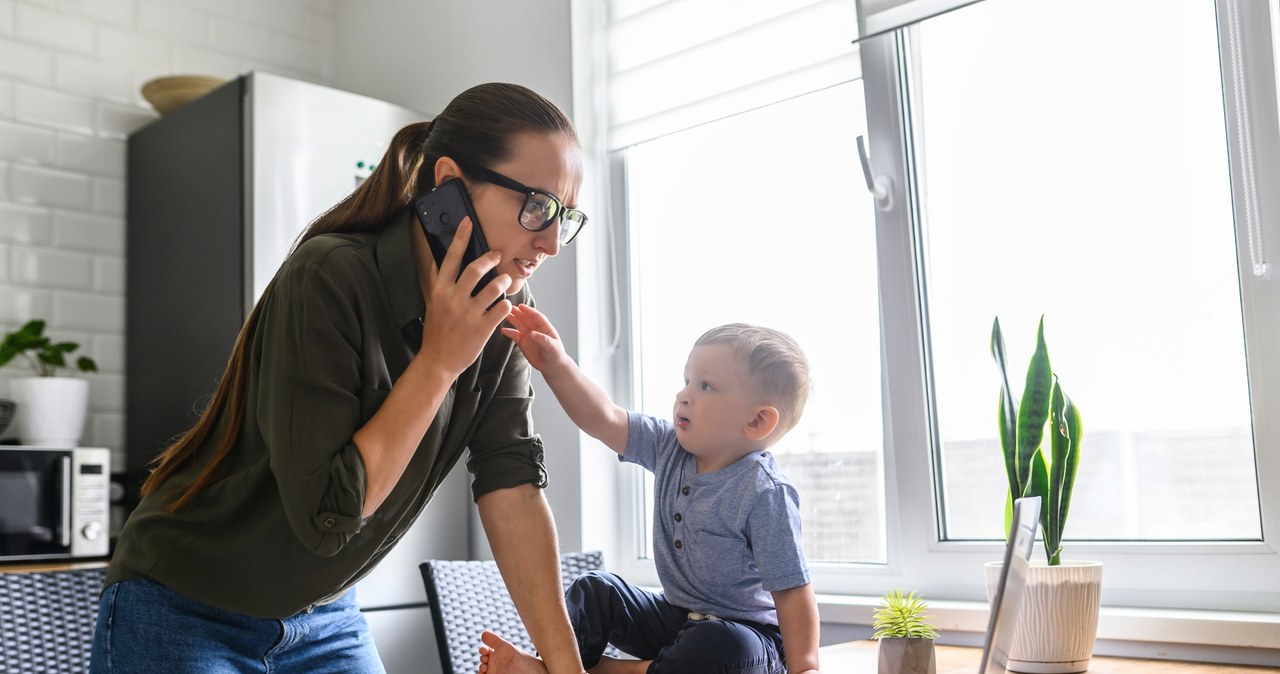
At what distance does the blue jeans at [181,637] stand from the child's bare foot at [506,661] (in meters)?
0.22

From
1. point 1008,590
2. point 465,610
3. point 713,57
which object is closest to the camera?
point 1008,590

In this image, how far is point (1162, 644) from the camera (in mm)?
1689

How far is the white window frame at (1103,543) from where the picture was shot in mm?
1713

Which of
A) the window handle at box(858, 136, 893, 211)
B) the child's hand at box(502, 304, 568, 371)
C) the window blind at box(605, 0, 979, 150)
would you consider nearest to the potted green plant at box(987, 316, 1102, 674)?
the window handle at box(858, 136, 893, 211)

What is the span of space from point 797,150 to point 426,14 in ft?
4.10

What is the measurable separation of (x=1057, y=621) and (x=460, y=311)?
0.96 metres

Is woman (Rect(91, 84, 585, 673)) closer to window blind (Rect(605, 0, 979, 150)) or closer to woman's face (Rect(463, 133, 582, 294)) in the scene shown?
woman's face (Rect(463, 133, 582, 294))

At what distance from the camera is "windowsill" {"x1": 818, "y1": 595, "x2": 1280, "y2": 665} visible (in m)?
1.59

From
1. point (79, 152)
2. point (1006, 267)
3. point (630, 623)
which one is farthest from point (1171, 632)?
point (79, 152)

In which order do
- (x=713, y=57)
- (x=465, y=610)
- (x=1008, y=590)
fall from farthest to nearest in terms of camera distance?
(x=713, y=57) → (x=465, y=610) → (x=1008, y=590)

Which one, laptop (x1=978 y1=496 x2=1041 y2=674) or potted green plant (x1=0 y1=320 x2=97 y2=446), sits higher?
potted green plant (x1=0 y1=320 x2=97 y2=446)

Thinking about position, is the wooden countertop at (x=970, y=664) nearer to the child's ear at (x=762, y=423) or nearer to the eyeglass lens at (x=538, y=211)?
the child's ear at (x=762, y=423)

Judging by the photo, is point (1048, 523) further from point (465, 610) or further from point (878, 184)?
point (465, 610)

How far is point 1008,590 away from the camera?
2.80 feet
